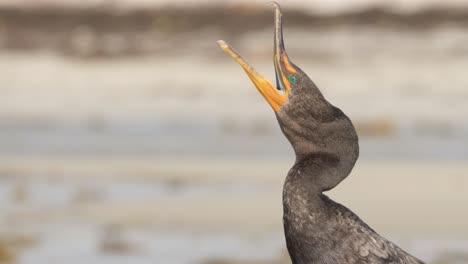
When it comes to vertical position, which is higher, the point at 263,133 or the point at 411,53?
the point at 411,53

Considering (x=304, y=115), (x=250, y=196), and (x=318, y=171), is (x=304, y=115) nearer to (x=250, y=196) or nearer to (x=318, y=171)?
(x=318, y=171)

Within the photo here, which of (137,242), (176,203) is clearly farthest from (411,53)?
(137,242)

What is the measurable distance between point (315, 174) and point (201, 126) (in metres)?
11.7

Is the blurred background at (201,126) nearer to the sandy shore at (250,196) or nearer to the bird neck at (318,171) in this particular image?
the sandy shore at (250,196)

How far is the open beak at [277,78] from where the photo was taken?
6.75m

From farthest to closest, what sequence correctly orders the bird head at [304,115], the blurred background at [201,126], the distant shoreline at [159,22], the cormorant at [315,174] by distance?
the distant shoreline at [159,22] → the blurred background at [201,126] → the bird head at [304,115] → the cormorant at [315,174]

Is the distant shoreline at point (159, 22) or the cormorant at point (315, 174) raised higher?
the distant shoreline at point (159, 22)

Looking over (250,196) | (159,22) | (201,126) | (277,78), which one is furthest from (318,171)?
(159,22)

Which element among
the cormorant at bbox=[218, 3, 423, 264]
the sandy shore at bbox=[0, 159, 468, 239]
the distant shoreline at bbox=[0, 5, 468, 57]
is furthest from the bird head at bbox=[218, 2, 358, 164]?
the distant shoreline at bbox=[0, 5, 468, 57]

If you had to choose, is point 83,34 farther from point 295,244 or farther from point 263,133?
point 295,244

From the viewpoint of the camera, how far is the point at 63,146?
674 inches

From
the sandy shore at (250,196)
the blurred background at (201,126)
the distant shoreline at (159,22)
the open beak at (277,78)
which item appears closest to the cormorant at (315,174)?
the open beak at (277,78)

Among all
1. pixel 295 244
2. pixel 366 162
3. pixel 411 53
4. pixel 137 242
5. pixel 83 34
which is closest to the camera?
pixel 295 244

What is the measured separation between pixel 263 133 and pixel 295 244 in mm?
11224
